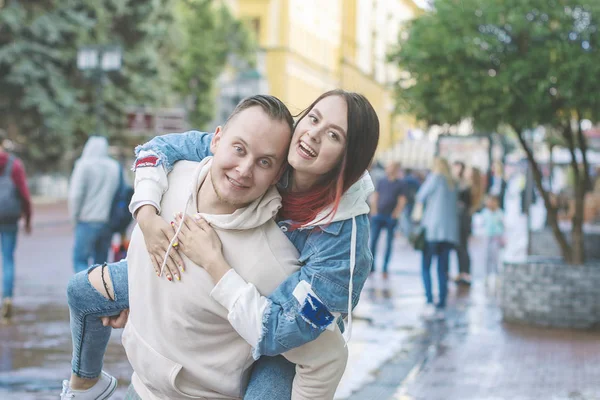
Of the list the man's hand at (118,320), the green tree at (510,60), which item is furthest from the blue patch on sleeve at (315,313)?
the green tree at (510,60)

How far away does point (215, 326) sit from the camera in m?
2.80

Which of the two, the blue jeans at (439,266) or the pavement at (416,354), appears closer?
the pavement at (416,354)

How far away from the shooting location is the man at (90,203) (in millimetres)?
9672

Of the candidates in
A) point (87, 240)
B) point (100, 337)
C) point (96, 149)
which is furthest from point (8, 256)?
point (100, 337)

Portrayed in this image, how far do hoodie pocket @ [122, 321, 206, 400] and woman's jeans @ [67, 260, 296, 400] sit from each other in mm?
182

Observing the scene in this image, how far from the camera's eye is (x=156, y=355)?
2.83 m

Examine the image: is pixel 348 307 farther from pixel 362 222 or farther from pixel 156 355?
pixel 156 355

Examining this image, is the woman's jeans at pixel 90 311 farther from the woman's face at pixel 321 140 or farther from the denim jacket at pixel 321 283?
the woman's face at pixel 321 140

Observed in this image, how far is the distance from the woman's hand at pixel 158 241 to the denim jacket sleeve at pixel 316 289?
0.28m

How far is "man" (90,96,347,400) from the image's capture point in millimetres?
2770

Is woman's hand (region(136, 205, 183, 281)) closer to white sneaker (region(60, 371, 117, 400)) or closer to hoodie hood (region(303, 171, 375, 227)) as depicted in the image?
hoodie hood (region(303, 171, 375, 227))

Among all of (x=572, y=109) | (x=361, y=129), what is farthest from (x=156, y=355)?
(x=572, y=109)

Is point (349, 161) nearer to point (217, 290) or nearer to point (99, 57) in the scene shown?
point (217, 290)

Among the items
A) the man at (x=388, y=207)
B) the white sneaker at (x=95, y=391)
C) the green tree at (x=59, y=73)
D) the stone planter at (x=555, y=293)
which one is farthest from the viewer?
the green tree at (x=59, y=73)
